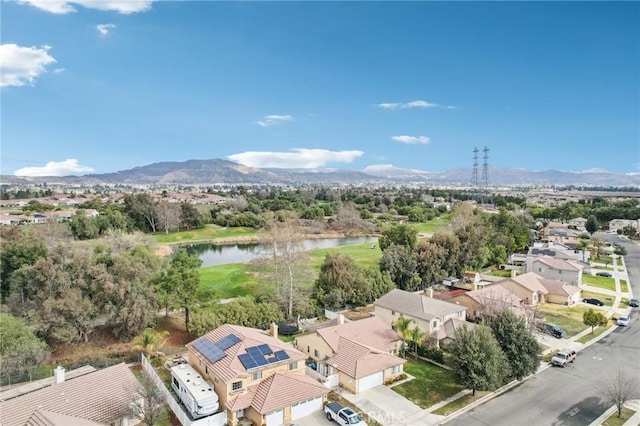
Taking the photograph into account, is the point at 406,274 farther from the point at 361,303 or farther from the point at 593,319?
the point at 593,319

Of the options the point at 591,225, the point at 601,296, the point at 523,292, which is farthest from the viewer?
the point at 591,225

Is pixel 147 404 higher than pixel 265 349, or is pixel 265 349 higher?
pixel 265 349

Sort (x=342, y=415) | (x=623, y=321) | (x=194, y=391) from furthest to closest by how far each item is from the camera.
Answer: (x=623, y=321) < (x=194, y=391) < (x=342, y=415)

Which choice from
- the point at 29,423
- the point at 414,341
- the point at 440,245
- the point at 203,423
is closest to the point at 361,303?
the point at 414,341

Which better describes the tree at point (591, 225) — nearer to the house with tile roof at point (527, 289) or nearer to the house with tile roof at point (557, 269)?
the house with tile roof at point (557, 269)

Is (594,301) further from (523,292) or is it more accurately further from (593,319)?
(593,319)

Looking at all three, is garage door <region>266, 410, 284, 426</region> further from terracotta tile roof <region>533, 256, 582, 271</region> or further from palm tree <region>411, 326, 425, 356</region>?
terracotta tile roof <region>533, 256, 582, 271</region>

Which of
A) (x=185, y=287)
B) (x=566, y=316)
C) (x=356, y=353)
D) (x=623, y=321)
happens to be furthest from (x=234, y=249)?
(x=623, y=321)
